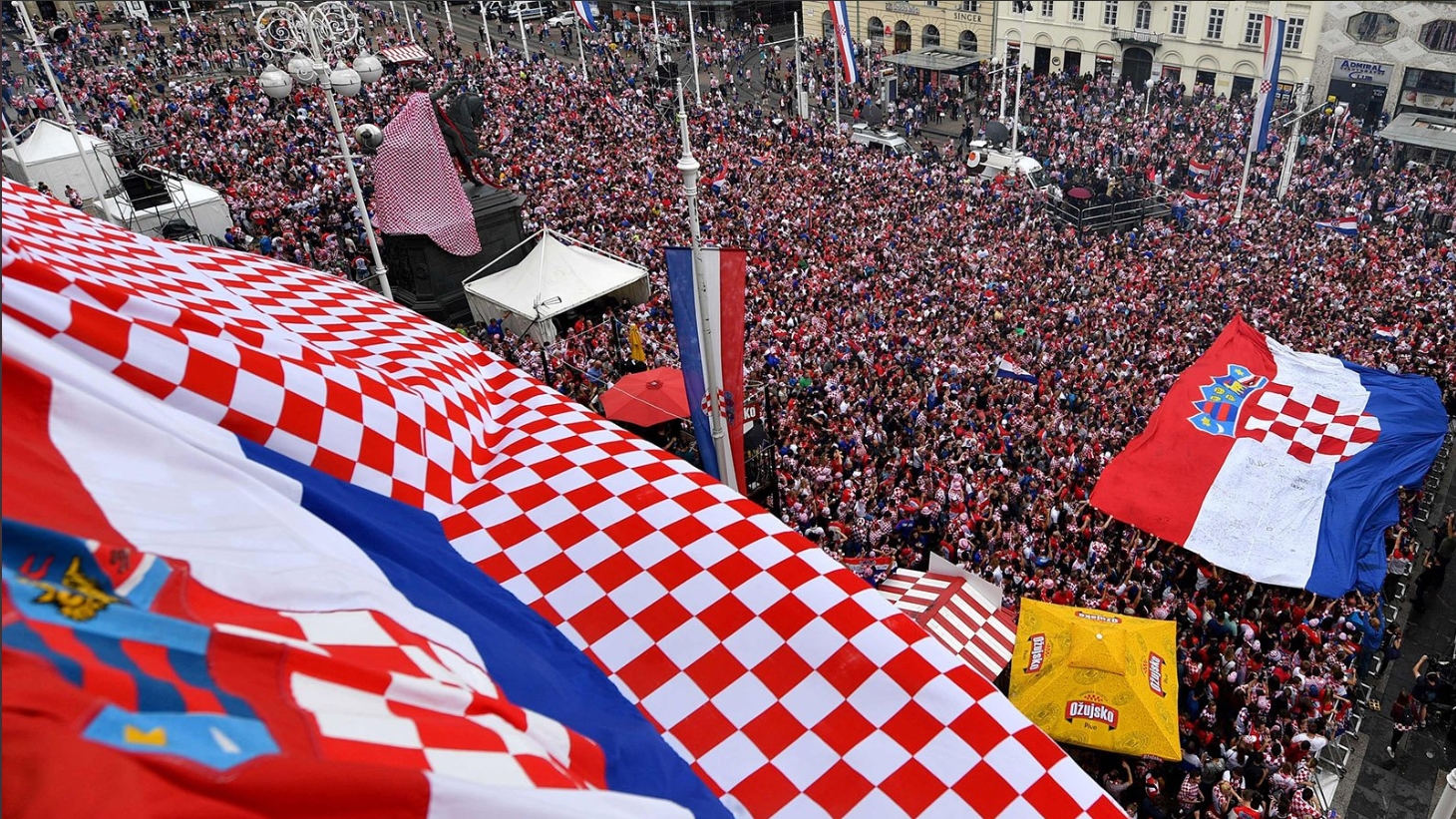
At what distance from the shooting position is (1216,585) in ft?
49.2

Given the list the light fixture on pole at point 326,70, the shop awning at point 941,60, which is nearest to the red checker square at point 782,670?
the light fixture on pole at point 326,70

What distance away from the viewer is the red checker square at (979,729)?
18.0 feet

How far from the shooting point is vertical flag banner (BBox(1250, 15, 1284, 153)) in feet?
99.4

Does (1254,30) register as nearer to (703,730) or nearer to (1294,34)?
(1294,34)

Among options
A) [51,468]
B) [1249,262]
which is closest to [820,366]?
[1249,262]

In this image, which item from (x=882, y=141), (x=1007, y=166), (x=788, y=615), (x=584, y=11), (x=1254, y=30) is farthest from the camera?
(x=1254, y=30)

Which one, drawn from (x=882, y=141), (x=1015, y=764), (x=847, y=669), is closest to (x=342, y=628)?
(x=847, y=669)

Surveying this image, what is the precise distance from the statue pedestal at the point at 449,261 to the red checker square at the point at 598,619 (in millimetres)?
17216

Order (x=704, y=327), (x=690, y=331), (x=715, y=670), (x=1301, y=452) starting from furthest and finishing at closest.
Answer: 1. (x=1301, y=452)
2. (x=690, y=331)
3. (x=704, y=327)
4. (x=715, y=670)

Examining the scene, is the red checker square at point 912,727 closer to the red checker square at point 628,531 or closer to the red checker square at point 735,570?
the red checker square at point 735,570

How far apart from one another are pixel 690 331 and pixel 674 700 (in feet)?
17.5

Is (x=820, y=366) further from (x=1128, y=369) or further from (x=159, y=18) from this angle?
(x=159, y=18)

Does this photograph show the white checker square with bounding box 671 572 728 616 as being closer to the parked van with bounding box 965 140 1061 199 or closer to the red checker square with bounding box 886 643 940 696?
the red checker square with bounding box 886 643 940 696

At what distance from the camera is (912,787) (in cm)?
539
